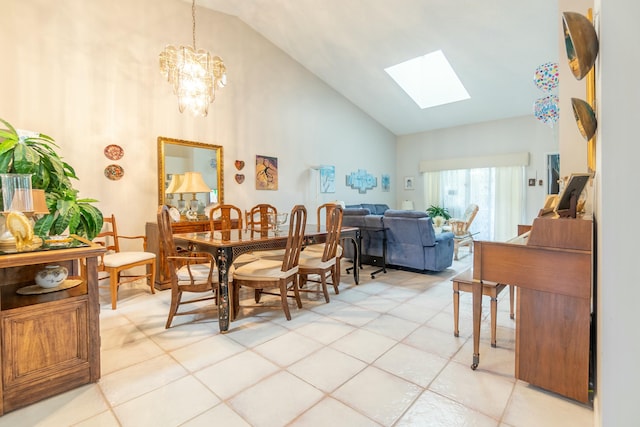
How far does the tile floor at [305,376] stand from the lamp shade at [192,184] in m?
1.77

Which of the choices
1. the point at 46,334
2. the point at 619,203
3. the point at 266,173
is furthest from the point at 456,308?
the point at 266,173

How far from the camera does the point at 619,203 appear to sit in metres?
1.09

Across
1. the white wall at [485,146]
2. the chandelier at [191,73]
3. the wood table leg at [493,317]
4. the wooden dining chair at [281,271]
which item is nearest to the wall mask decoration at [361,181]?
the white wall at [485,146]

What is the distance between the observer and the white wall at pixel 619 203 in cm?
106

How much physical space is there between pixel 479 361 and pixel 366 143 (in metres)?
6.01

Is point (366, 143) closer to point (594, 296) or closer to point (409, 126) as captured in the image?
point (409, 126)

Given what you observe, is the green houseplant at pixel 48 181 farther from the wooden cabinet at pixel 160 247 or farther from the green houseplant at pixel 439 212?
Result: the green houseplant at pixel 439 212

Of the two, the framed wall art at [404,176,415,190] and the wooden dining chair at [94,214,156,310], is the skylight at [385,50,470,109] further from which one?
the wooden dining chair at [94,214,156,310]

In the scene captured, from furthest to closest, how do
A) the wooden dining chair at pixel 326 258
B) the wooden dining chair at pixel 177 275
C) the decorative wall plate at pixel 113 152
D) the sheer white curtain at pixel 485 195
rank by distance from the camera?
the sheer white curtain at pixel 485 195, the decorative wall plate at pixel 113 152, the wooden dining chair at pixel 326 258, the wooden dining chair at pixel 177 275

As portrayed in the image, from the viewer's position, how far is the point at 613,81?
1093 millimetres

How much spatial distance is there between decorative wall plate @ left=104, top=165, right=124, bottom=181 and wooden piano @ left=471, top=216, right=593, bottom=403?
4.11m

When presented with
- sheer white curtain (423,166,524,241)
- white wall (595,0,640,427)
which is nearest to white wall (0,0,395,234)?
sheer white curtain (423,166,524,241)

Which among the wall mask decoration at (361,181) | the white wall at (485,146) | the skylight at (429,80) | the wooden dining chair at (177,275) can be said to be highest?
the skylight at (429,80)

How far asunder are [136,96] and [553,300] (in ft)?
15.4
